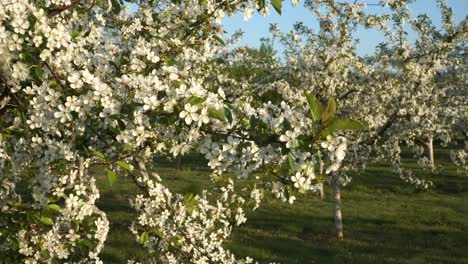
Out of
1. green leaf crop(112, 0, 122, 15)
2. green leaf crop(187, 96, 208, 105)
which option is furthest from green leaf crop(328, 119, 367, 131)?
green leaf crop(112, 0, 122, 15)

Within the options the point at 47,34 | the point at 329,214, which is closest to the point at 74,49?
the point at 47,34

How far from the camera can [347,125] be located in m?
2.97

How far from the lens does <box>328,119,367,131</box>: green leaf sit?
2930 mm

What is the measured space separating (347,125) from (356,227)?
15.2m

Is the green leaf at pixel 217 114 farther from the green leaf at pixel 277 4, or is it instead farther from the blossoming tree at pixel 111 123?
the green leaf at pixel 277 4

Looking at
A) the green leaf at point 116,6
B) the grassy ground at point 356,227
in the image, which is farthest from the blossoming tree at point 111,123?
the grassy ground at point 356,227

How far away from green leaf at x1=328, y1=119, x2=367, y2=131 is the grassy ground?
7110mm

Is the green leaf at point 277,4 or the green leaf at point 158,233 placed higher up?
the green leaf at point 277,4

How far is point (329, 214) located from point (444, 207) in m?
4.62

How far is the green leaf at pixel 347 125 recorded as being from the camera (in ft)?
9.61

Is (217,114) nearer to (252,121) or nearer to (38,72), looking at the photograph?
(252,121)

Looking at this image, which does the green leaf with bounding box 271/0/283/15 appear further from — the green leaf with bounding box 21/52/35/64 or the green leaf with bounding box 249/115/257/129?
the green leaf with bounding box 21/52/35/64

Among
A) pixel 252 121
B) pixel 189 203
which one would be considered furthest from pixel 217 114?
pixel 189 203

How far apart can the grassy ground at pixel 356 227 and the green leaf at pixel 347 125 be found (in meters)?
7.11
